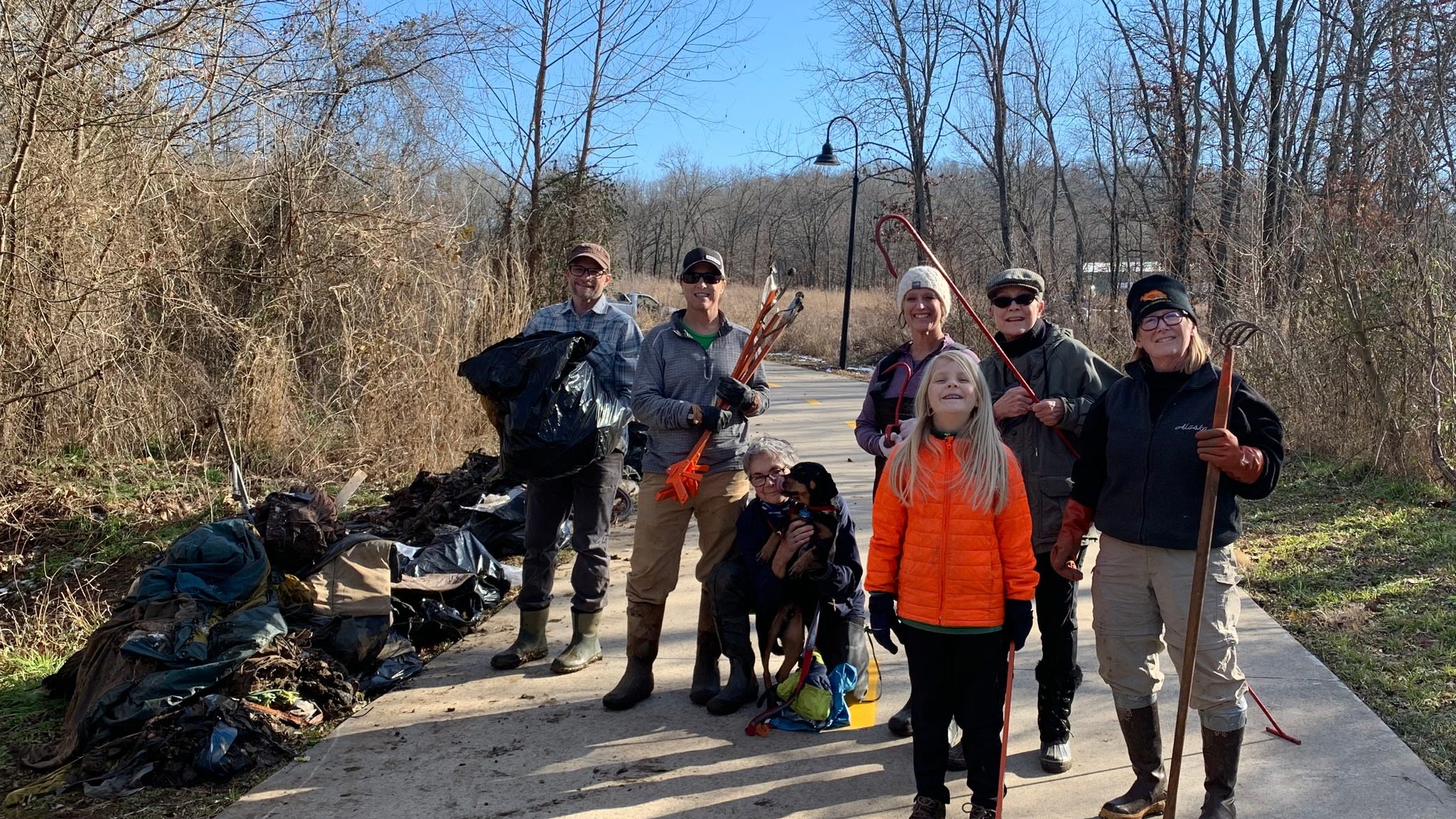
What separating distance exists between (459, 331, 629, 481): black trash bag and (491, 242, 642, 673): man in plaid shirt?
0.42 feet

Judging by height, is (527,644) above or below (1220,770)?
below

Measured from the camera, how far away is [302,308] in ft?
30.5

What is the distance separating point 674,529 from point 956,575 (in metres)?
1.50

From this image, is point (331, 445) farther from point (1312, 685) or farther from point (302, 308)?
point (1312, 685)

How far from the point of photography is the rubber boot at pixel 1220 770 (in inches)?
116

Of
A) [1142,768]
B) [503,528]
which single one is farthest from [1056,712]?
[503,528]

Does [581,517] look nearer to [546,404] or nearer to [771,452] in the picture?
[546,404]

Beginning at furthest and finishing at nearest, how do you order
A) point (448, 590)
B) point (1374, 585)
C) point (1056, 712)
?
point (1374, 585) → point (448, 590) → point (1056, 712)

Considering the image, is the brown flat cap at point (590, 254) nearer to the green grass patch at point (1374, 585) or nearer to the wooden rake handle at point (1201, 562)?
the wooden rake handle at point (1201, 562)

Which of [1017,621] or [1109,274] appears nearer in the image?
[1017,621]

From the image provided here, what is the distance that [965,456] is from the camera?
3.05 metres

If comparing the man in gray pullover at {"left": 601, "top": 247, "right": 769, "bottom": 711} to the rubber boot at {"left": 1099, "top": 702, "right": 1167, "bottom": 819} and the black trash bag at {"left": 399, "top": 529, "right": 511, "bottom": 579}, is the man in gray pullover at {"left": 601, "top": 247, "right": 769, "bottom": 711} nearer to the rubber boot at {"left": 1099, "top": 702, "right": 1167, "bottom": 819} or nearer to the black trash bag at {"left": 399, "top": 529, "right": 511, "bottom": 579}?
the black trash bag at {"left": 399, "top": 529, "right": 511, "bottom": 579}

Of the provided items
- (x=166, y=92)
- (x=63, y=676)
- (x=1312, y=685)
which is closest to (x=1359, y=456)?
(x=1312, y=685)

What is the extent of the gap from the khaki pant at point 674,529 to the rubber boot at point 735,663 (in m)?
0.22
